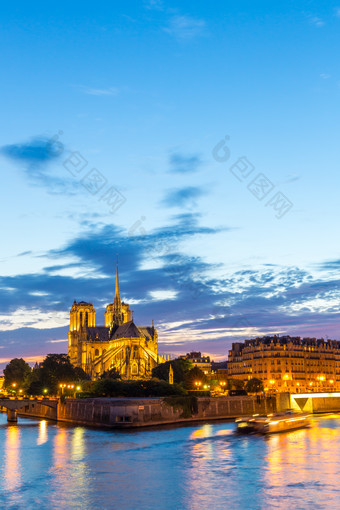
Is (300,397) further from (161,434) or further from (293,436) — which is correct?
(161,434)

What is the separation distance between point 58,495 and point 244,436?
37.7 m

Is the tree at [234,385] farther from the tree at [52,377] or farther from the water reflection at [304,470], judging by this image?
the water reflection at [304,470]

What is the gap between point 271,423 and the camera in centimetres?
8175

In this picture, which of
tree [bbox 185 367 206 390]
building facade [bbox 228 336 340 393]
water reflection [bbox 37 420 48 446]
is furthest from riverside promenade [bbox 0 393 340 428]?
building facade [bbox 228 336 340 393]

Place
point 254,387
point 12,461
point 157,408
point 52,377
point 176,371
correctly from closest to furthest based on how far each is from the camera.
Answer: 1. point 12,461
2. point 157,408
3. point 254,387
4. point 52,377
5. point 176,371

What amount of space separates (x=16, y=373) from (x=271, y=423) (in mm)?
115466

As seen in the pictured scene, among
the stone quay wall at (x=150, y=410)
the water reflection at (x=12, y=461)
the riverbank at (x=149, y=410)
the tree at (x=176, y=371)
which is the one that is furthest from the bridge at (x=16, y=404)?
the tree at (x=176, y=371)

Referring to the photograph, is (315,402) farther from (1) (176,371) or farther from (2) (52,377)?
(2) (52,377)

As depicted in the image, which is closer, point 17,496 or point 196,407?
point 17,496

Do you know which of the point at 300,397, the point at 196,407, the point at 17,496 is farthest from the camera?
the point at 300,397

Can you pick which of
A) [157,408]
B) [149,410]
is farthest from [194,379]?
[149,410]

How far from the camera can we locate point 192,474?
4962 cm

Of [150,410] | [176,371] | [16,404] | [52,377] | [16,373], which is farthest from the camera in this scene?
[16,373]

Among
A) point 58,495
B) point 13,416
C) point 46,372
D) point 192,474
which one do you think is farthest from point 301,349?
point 58,495
